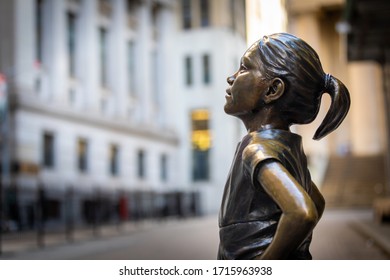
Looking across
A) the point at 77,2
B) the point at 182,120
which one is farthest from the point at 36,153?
the point at 182,120

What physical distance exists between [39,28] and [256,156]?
10.1 meters

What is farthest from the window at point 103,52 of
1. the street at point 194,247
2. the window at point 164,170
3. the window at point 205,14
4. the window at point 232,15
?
the window at point 232,15

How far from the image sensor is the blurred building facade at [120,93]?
473 centimetres

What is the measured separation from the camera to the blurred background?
4.67 meters

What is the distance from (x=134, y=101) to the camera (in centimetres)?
683

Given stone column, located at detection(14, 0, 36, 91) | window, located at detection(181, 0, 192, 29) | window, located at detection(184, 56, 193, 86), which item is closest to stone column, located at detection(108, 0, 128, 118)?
window, located at detection(184, 56, 193, 86)

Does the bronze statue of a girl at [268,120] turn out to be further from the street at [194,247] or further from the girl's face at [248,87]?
the street at [194,247]

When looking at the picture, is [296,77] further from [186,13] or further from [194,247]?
[186,13]

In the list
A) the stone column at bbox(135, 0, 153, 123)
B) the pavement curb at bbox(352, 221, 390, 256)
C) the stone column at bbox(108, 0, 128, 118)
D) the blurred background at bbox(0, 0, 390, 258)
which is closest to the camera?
the blurred background at bbox(0, 0, 390, 258)

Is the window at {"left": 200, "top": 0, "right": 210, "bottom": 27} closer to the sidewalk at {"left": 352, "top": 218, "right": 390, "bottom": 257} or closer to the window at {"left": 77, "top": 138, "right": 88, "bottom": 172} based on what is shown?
the sidewalk at {"left": 352, "top": 218, "right": 390, "bottom": 257}

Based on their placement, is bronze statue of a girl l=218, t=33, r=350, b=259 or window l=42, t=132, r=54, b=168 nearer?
bronze statue of a girl l=218, t=33, r=350, b=259

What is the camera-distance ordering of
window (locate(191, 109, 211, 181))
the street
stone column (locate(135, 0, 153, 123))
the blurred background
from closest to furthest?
1. the street
2. the blurred background
3. window (locate(191, 109, 211, 181))
4. stone column (locate(135, 0, 153, 123))
